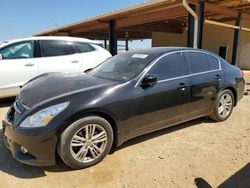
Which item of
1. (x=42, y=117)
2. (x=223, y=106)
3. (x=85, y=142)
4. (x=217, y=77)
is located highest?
(x=217, y=77)

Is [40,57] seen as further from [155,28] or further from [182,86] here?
[155,28]

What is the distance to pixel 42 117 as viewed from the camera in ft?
9.37

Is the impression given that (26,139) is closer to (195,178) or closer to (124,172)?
(124,172)

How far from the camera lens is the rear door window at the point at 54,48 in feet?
20.7

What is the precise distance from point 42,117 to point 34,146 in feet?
1.10

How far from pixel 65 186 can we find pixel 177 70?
2.43m

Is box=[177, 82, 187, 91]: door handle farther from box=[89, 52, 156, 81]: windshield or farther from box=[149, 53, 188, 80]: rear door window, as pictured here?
box=[89, 52, 156, 81]: windshield

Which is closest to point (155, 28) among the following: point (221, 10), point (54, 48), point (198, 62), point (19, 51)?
point (221, 10)

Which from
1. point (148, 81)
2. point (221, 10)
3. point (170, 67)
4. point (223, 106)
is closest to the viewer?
point (148, 81)

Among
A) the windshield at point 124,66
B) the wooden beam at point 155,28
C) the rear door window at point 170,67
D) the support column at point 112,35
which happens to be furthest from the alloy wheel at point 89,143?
the wooden beam at point 155,28

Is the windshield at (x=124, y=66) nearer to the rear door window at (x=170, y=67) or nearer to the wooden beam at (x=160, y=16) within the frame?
the rear door window at (x=170, y=67)

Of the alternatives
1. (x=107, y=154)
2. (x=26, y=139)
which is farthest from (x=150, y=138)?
(x=26, y=139)

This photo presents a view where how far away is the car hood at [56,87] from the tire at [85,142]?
44 centimetres

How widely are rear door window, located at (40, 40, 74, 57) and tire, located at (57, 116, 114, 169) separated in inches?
150
